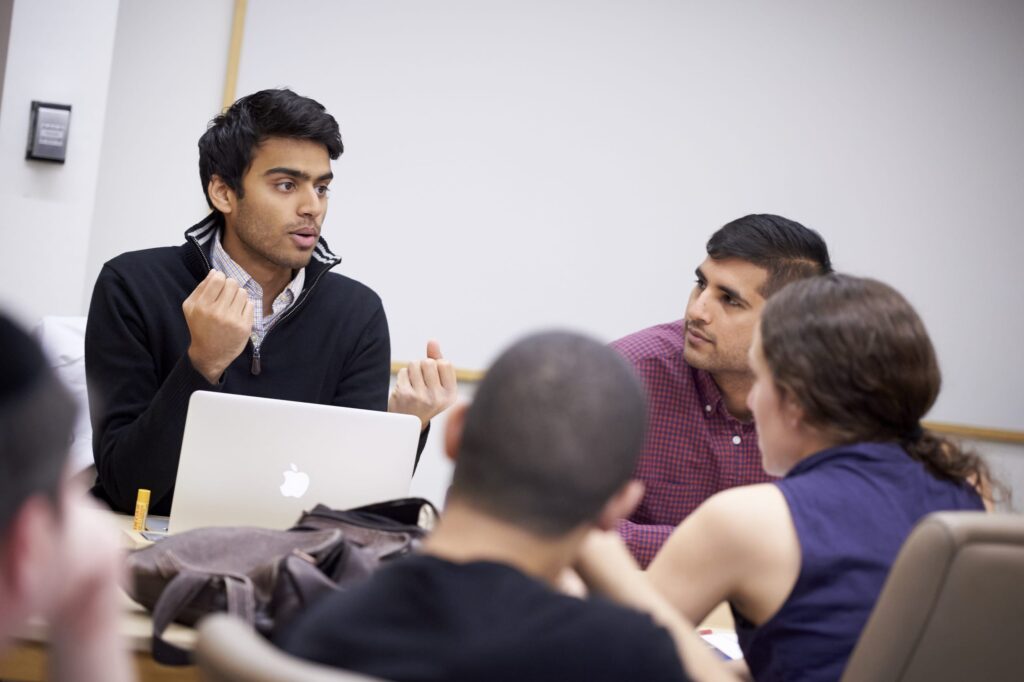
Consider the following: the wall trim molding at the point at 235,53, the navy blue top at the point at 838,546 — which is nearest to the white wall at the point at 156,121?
the wall trim molding at the point at 235,53

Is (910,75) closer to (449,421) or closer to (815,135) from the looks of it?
(815,135)

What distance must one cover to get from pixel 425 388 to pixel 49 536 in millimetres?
1671

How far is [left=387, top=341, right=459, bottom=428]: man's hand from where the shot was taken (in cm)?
228

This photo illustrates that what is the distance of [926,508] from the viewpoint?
1.39 m

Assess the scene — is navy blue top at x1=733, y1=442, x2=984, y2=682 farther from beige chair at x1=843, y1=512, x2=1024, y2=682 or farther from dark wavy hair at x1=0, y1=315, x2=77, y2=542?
dark wavy hair at x1=0, y1=315, x2=77, y2=542

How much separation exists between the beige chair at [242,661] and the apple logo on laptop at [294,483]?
99 cm

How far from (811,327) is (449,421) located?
0.59m

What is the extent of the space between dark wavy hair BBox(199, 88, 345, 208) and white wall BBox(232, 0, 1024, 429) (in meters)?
0.96

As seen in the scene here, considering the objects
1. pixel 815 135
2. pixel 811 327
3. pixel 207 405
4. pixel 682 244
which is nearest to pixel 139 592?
pixel 207 405

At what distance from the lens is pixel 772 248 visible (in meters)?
2.49

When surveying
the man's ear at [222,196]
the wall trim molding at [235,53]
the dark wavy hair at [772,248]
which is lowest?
the man's ear at [222,196]

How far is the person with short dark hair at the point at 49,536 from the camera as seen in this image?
1.88 ft

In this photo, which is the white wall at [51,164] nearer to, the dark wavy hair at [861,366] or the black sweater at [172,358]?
the black sweater at [172,358]

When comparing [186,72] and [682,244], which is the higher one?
[186,72]
